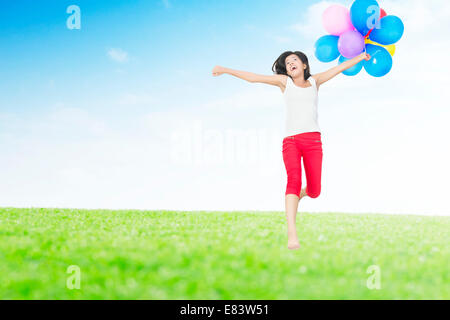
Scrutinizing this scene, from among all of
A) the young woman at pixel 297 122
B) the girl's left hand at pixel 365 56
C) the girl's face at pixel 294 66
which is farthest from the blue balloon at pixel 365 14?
the girl's face at pixel 294 66

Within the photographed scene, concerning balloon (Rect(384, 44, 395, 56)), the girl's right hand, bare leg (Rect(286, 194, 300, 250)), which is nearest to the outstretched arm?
balloon (Rect(384, 44, 395, 56))

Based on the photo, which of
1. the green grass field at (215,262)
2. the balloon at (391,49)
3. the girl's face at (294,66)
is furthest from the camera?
the balloon at (391,49)

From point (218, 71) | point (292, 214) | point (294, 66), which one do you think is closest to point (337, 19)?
point (294, 66)

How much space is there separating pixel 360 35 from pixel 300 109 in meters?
2.05

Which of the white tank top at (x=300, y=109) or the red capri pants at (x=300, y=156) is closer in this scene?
the red capri pants at (x=300, y=156)

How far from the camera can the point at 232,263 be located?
17.8 ft

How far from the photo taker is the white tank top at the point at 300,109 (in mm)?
6363

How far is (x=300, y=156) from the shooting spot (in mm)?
6391

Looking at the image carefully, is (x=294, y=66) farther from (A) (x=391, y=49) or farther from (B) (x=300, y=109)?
(A) (x=391, y=49)

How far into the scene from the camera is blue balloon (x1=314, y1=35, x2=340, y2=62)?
7.77m

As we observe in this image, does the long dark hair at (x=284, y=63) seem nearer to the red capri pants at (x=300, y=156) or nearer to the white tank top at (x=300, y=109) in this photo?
the white tank top at (x=300, y=109)

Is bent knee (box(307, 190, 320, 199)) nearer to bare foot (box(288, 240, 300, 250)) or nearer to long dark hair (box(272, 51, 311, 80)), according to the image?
bare foot (box(288, 240, 300, 250))

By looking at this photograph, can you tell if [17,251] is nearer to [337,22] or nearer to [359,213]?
[337,22]

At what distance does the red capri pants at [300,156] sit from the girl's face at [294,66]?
0.95m
